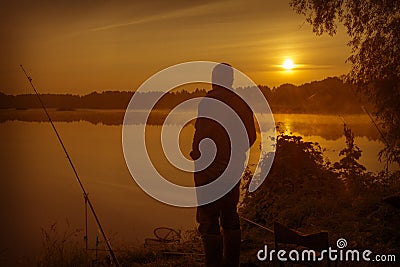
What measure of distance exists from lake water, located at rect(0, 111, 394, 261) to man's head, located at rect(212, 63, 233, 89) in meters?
4.15

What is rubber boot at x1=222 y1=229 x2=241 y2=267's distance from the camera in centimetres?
417

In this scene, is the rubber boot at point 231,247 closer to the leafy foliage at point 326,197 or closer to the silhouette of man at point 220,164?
the silhouette of man at point 220,164

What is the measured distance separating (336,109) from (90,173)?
911 centimetres

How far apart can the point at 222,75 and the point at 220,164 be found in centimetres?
77

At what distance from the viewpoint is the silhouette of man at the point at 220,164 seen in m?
4.01

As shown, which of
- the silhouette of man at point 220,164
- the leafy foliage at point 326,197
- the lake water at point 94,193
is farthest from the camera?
the lake water at point 94,193

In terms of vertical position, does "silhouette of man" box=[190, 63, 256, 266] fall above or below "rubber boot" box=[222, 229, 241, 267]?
above

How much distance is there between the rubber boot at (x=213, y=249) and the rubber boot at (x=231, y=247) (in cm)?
7

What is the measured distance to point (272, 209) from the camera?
7.96 metres

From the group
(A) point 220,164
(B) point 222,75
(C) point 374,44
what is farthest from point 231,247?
(C) point 374,44

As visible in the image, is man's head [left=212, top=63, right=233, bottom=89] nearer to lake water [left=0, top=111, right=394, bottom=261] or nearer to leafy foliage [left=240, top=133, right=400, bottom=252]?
leafy foliage [left=240, top=133, right=400, bottom=252]

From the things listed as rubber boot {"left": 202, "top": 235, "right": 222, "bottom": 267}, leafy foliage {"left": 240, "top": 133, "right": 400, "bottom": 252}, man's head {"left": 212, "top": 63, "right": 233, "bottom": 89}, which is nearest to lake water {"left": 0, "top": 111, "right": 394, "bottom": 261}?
leafy foliage {"left": 240, "top": 133, "right": 400, "bottom": 252}

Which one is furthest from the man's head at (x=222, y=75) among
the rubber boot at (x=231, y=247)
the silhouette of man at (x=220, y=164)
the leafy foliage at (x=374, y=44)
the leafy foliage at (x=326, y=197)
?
the leafy foliage at (x=374, y=44)

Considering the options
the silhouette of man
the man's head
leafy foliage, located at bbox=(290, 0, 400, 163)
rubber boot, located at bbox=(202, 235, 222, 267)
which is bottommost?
rubber boot, located at bbox=(202, 235, 222, 267)
